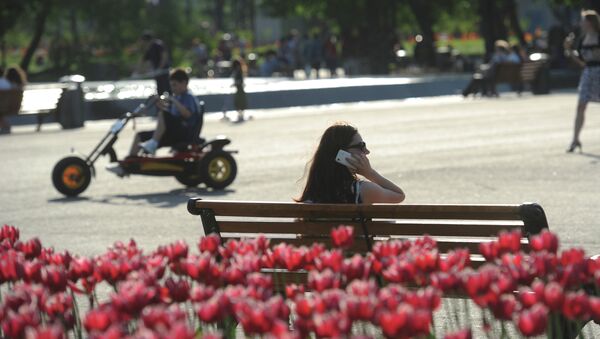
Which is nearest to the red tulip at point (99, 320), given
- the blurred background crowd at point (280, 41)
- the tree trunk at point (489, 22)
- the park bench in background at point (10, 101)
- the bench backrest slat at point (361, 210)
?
the bench backrest slat at point (361, 210)

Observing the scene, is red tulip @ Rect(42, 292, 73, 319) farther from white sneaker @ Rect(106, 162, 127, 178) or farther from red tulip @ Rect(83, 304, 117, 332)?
white sneaker @ Rect(106, 162, 127, 178)

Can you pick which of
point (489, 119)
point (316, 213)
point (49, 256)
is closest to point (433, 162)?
point (489, 119)

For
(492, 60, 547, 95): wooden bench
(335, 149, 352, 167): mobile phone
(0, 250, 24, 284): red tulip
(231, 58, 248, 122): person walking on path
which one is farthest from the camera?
(492, 60, 547, 95): wooden bench

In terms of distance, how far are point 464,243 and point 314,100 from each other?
90.4ft

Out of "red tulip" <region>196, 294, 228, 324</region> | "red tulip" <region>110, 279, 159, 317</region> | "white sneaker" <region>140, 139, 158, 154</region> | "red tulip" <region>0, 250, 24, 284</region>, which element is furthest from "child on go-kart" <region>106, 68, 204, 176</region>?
"red tulip" <region>196, 294, 228, 324</region>

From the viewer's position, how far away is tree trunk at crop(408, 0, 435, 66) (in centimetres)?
5306

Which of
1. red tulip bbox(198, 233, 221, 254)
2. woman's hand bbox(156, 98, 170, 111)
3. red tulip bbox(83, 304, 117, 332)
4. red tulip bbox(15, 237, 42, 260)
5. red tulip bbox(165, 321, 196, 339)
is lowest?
woman's hand bbox(156, 98, 170, 111)

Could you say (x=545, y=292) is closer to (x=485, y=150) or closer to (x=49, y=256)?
(x=49, y=256)

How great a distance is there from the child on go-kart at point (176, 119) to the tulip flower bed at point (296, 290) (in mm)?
10203

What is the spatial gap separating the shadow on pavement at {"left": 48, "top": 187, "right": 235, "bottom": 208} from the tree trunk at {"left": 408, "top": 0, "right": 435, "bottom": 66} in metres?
37.7

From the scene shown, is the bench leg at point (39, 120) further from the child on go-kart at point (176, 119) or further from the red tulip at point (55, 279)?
the red tulip at point (55, 279)

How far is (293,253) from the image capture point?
4.99 m

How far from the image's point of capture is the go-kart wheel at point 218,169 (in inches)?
608

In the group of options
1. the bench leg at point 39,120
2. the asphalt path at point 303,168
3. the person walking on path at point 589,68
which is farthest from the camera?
the bench leg at point 39,120
